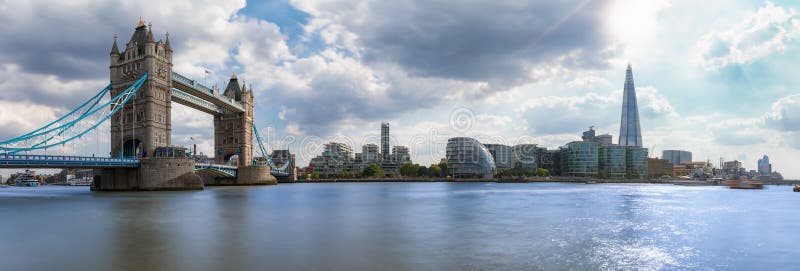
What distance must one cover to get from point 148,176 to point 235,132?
5060cm

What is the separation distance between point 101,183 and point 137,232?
53.8 m

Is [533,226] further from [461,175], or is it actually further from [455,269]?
[461,175]

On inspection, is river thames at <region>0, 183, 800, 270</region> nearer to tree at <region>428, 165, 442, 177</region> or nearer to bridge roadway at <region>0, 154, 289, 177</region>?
bridge roadway at <region>0, 154, 289, 177</region>

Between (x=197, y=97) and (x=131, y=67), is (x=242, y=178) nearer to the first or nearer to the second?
(x=197, y=97)

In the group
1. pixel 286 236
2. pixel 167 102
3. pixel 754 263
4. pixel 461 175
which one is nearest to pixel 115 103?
pixel 167 102

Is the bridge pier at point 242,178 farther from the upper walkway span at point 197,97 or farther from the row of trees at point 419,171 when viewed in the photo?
the row of trees at point 419,171

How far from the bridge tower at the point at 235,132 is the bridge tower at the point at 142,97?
37.0 meters

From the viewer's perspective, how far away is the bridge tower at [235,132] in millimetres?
111250

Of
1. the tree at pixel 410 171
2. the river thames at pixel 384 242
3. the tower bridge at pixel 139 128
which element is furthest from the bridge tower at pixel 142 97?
the tree at pixel 410 171

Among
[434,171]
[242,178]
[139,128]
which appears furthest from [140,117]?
[434,171]

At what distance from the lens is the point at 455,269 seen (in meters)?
15.0

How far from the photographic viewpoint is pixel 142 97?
70812 millimetres

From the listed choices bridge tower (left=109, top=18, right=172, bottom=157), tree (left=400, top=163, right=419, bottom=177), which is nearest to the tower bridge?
bridge tower (left=109, top=18, right=172, bottom=157)

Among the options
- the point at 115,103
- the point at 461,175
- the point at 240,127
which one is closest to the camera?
the point at 115,103
